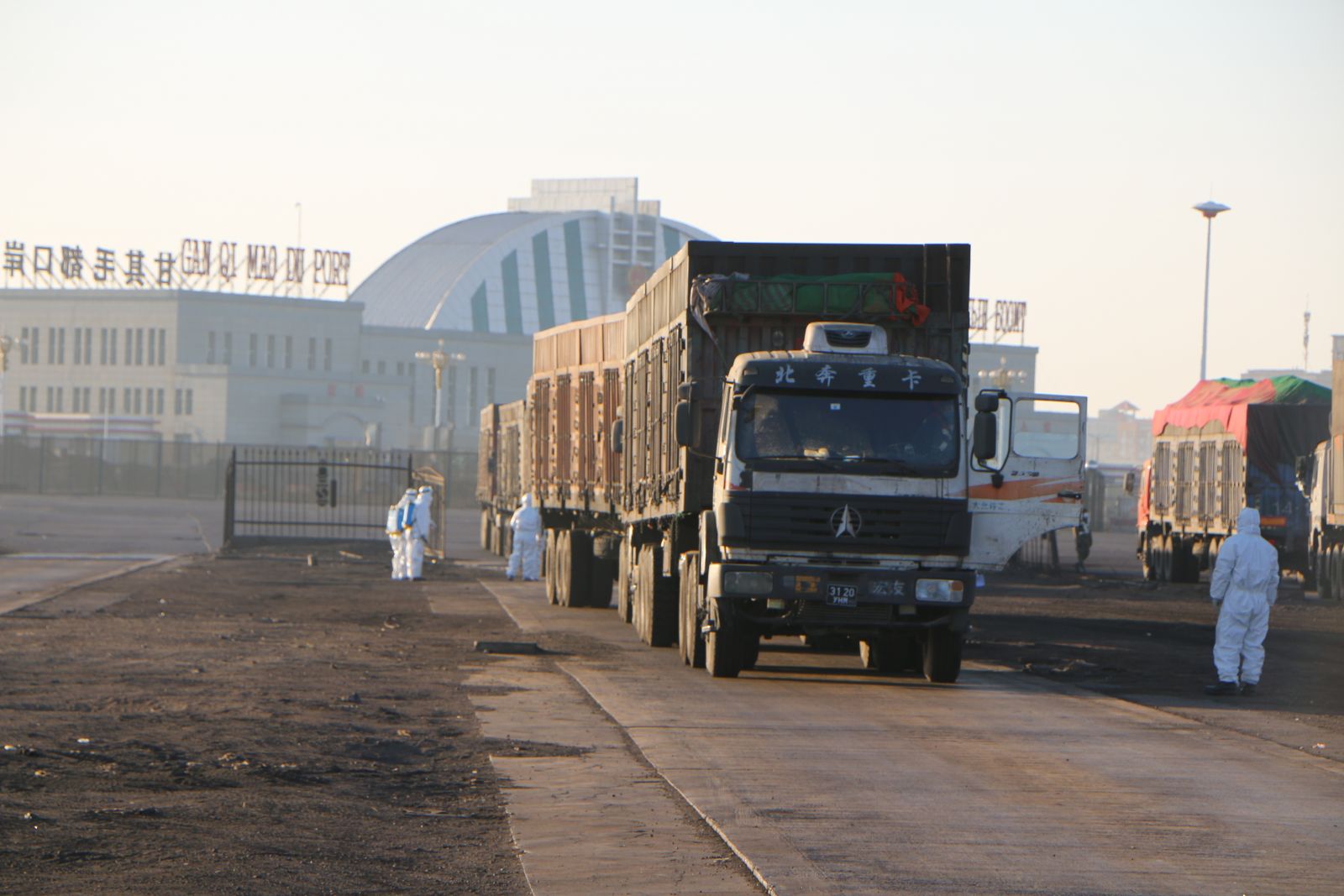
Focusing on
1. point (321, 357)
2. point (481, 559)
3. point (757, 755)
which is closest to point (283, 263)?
point (321, 357)

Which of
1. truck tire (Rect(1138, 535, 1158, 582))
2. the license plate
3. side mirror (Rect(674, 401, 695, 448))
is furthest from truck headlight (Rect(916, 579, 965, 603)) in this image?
truck tire (Rect(1138, 535, 1158, 582))

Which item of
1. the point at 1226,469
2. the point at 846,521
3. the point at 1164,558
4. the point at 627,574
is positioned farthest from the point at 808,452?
the point at 1164,558

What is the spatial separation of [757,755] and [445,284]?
132598 millimetres

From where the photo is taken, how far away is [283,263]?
355 feet

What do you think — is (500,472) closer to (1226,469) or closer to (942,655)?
(1226,469)

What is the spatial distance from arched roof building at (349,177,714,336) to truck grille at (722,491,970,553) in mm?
124131

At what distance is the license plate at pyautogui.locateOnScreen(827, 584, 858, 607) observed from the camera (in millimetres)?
15664

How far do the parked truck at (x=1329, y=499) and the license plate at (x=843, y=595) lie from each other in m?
17.6

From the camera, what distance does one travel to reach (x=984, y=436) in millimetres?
15883

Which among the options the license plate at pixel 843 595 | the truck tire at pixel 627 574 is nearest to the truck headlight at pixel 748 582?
the license plate at pixel 843 595

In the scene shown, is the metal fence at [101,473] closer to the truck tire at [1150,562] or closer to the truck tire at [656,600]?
the truck tire at [1150,562]

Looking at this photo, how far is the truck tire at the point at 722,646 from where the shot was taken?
53.7 ft

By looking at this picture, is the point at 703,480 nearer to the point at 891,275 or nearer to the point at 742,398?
the point at 742,398

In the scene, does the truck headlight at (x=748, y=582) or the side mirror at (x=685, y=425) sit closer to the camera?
the truck headlight at (x=748, y=582)
